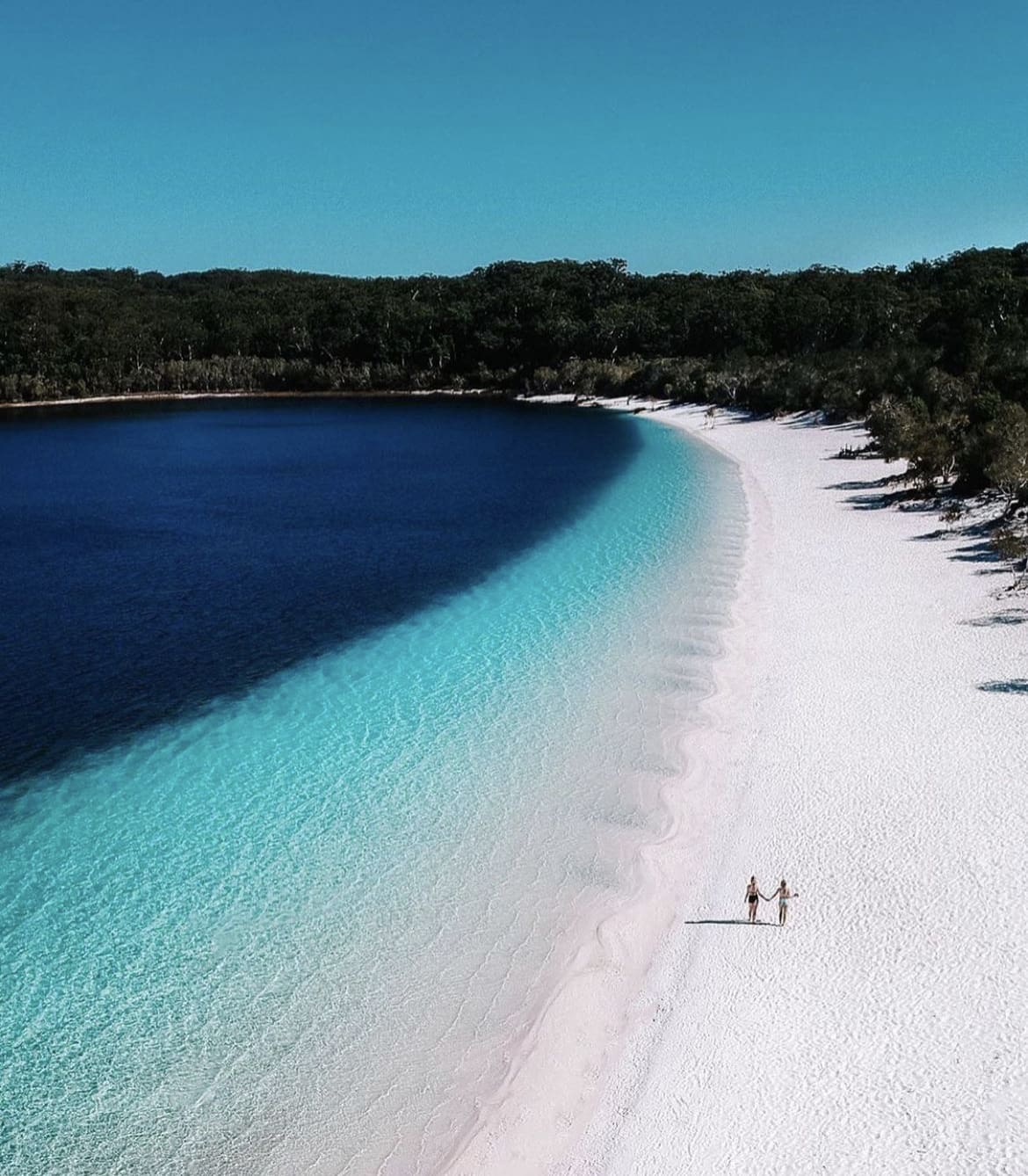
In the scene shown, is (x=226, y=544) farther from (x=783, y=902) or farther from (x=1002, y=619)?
(x=783, y=902)

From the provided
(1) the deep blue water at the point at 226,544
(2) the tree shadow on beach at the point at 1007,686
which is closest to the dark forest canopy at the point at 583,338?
(1) the deep blue water at the point at 226,544

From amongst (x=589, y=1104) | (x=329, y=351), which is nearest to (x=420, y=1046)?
(x=589, y=1104)

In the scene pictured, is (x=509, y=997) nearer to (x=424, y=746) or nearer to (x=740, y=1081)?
(x=740, y=1081)

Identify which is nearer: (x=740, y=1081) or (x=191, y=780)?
(x=740, y=1081)

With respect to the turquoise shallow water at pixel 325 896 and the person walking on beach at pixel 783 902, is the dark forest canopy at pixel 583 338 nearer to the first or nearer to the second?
the turquoise shallow water at pixel 325 896

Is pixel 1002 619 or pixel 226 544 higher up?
pixel 1002 619

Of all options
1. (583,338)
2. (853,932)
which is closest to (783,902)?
(853,932)
